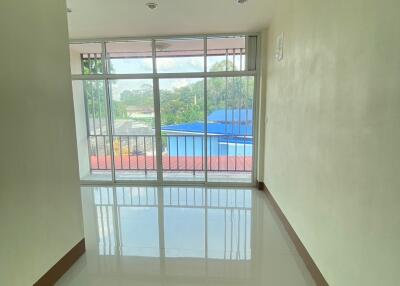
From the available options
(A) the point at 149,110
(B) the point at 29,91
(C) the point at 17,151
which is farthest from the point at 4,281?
(A) the point at 149,110

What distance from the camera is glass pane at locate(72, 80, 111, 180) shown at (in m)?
4.62

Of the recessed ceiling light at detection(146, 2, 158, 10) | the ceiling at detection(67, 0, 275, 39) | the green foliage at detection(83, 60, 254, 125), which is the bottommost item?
the green foliage at detection(83, 60, 254, 125)

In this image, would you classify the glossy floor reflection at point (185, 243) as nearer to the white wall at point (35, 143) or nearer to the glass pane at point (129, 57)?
the white wall at point (35, 143)

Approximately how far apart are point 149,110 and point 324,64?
323cm

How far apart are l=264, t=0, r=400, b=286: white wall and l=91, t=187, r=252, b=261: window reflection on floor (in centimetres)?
76

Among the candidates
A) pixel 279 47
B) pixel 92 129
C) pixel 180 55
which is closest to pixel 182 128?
pixel 180 55

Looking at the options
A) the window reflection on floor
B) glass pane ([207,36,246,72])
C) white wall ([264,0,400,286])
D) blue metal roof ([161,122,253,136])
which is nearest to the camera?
white wall ([264,0,400,286])

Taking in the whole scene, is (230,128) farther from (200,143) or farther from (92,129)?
(92,129)

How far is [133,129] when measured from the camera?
15.5 ft

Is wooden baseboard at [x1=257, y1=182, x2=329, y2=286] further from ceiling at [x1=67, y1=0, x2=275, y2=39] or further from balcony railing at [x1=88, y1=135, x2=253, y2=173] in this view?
ceiling at [x1=67, y1=0, x2=275, y2=39]

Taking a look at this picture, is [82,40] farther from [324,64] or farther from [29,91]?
[324,64]

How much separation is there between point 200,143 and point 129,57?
2.00m

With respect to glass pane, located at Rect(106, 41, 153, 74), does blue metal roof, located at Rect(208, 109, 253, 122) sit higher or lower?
lower

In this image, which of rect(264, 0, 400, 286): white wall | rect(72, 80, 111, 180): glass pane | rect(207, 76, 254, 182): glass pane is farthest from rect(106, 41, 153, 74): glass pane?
rect(264, 0, 400, 286): white wall
